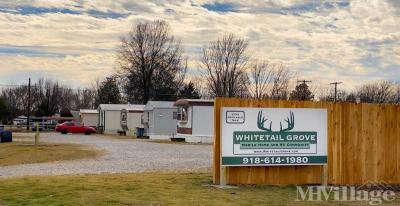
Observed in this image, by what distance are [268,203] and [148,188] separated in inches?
109

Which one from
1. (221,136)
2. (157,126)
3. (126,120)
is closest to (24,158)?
(221,136)

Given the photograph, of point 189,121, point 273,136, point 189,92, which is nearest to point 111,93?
point 189,92

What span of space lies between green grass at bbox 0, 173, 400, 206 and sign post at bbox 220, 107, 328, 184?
29.4 inches

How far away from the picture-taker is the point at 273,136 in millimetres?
13656

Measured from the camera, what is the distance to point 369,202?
1123 centimetres

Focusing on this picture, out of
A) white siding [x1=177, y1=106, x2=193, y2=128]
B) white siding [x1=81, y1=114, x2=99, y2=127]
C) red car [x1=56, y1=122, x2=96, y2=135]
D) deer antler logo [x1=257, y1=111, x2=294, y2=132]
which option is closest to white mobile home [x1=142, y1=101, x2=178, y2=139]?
white siding [x1=177, y1=106, x2=193, y2=128]

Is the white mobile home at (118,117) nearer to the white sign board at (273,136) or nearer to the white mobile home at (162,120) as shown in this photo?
the white mobile home at (162,120)

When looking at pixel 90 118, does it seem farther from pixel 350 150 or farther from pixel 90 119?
pixel 350 150

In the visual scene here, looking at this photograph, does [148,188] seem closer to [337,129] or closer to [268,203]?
[268,203]

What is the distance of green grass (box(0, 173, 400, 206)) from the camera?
1052 cm

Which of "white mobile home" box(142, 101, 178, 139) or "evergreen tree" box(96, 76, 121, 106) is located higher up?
"evergreen tree" box(96, 76, 121, 106)

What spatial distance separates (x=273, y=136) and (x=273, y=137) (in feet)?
0.08

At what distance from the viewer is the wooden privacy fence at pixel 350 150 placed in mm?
13664

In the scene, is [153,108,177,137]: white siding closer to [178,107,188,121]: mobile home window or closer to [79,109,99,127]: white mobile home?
[178,107,188,121]: mobile home window
